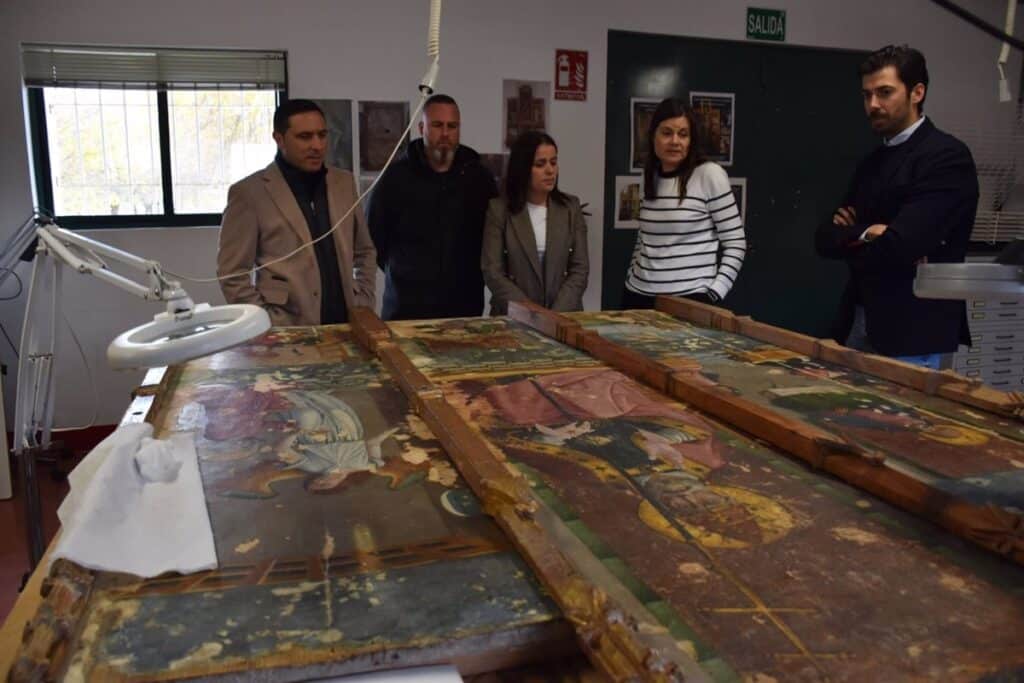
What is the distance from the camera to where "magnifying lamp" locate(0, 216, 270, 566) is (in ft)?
3.49

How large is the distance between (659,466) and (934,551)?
453mm

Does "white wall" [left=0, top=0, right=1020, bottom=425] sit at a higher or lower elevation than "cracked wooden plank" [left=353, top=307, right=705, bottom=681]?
higher

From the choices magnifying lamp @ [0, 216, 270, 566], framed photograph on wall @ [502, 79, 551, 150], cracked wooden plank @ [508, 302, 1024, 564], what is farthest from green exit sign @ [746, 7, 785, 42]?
magnifying lamp @ [0, 216, 270, 566]

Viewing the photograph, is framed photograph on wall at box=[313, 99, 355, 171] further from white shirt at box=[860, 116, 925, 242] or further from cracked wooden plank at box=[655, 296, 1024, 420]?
white shirt at box=[860, 116, 925, 242]

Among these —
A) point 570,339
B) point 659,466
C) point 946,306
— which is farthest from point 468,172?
point 659,466

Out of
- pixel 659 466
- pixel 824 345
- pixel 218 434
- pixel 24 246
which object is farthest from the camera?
pixel 24 246

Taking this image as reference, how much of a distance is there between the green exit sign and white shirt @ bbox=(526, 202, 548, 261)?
103 inches

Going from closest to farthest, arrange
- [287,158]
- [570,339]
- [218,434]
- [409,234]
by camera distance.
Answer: [218,434]
[570,339]
[287,158]
[409,234]

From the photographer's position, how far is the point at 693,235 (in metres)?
3.04

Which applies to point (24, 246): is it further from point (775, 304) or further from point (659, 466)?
point (775, 304)

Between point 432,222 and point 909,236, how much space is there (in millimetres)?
1760

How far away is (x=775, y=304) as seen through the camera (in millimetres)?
5430

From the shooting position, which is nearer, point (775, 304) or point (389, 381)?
point (389, 381)

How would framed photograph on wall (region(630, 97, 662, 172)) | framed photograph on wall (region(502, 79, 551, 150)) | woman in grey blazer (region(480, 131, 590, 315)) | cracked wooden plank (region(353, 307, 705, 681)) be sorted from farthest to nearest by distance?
1. framed photograph on wall (region(630, 97, 662, 172))
2. framed photograph on wall (region(502, 79, 551, 150))
3. woman in grey blazer (region(480, 131, 590, 315))
4. cracked wooden plank (region(353, 307, 705, 681))
